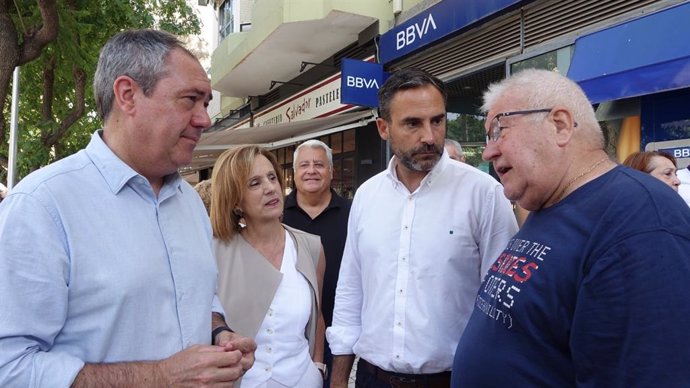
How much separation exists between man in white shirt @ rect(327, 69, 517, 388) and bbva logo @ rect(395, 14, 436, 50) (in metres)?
5.31

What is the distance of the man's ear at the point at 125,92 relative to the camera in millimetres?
1495

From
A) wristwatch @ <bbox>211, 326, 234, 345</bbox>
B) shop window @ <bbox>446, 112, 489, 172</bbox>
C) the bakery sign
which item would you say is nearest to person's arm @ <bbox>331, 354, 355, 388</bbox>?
wristwatch @ <bbox>211, 326, 234, 345</bbox>

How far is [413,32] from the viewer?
7.60 metres

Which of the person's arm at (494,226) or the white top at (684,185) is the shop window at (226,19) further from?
the person's arm at (494,226)

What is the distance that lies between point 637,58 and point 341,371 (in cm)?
374

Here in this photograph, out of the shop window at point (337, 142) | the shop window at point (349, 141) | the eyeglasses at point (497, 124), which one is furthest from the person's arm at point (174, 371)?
the shop window at point (337, 142)

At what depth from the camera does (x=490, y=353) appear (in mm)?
1429

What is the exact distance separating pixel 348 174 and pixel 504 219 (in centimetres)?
822

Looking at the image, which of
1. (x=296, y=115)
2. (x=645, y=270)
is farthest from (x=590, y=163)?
(x=296, y=115)

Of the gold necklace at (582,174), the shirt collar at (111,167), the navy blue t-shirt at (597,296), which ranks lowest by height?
the navy blue t-shirt at (597,296)

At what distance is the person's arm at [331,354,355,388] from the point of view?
2.40 meters

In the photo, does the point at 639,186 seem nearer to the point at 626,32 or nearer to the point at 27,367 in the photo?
the point at 27,367

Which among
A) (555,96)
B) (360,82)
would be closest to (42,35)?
(360,82)

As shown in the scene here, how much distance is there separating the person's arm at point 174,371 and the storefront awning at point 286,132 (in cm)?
654
